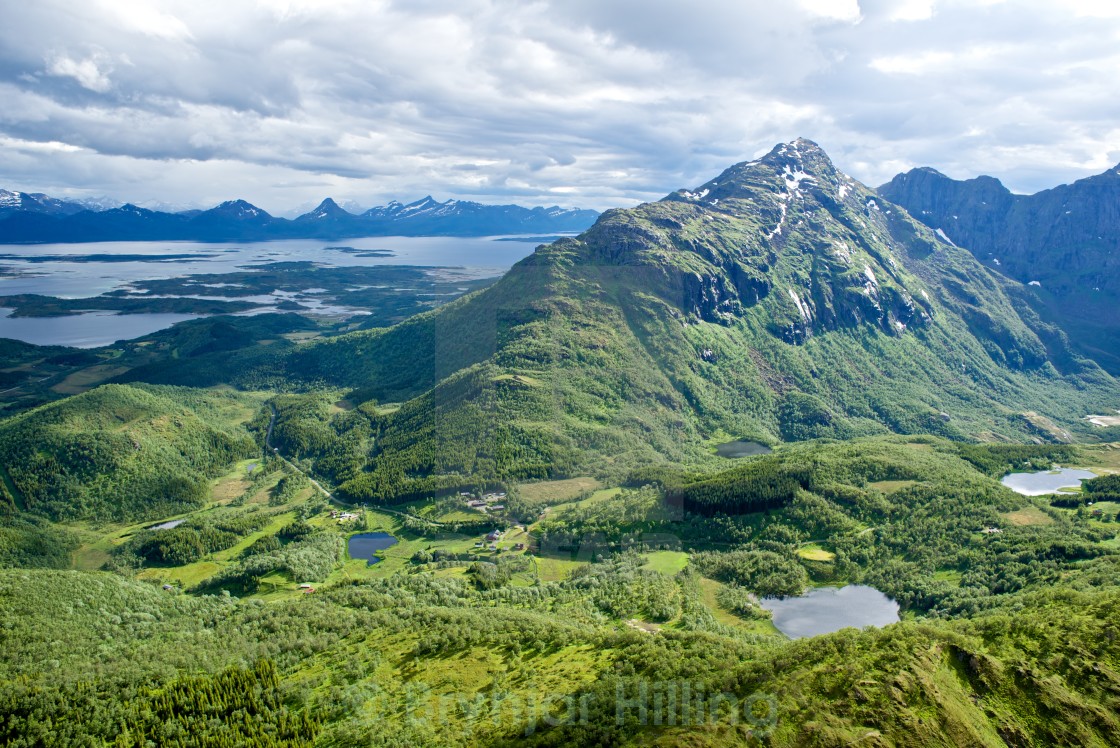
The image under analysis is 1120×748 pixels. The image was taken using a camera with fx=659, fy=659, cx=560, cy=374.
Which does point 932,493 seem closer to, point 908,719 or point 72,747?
point 908,719

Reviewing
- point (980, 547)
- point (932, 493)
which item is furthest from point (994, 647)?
point (932, 493)

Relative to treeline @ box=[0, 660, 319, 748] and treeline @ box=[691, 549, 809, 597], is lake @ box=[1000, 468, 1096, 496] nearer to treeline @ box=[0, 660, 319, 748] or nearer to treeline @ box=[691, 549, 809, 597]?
treeline @ box=[691, 549, 809, 597]

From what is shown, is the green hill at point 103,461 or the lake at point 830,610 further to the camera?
the green hill at point 103,461

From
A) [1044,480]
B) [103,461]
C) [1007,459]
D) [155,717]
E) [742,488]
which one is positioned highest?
[742,488]

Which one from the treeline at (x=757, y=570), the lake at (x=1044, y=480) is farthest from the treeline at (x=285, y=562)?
the lake at (x=1044, y=480)

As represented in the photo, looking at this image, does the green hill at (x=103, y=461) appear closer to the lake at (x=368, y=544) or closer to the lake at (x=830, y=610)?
the lake at (x=368, y=544)

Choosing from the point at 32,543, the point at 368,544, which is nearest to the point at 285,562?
the point at 368,544

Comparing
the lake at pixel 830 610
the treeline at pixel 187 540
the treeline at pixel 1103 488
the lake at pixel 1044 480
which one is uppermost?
the treeline at pixel 1103 488

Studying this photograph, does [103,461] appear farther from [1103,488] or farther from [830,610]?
[1103,488]
